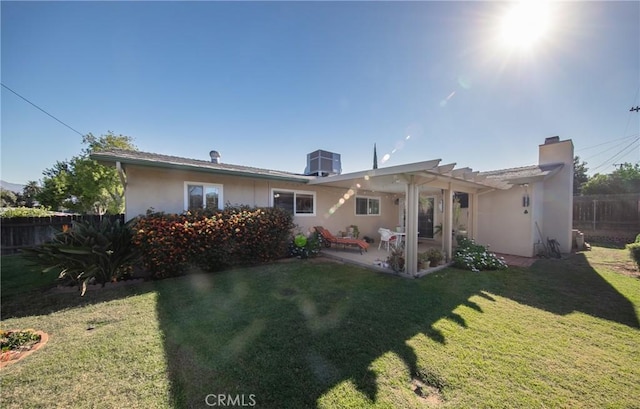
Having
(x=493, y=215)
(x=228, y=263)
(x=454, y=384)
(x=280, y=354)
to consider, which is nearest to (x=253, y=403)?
(x=280, y=354)

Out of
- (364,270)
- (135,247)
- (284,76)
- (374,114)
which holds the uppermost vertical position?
(284,76)

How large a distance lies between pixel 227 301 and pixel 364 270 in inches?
154

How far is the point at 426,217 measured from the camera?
38.2 ft

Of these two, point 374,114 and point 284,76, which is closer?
point 284,76

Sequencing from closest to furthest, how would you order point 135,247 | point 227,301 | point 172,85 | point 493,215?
1. point 227,301
2. point 135,247
3. point 172,85
4. point 493,215

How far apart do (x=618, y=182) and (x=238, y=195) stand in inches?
1072

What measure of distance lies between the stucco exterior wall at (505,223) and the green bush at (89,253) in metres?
12.5

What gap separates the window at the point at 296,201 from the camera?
29.9 ft

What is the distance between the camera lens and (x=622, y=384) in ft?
8.17

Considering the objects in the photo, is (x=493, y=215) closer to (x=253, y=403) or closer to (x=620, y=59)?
(x=620, y=59)

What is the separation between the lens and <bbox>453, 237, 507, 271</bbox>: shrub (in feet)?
23.3

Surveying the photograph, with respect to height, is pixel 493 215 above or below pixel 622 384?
above

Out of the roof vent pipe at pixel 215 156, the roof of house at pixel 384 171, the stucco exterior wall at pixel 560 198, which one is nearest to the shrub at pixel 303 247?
the roof of house at pixel 384 171

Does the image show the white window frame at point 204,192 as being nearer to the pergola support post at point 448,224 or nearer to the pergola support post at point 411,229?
the pergola support post at point 411,229
